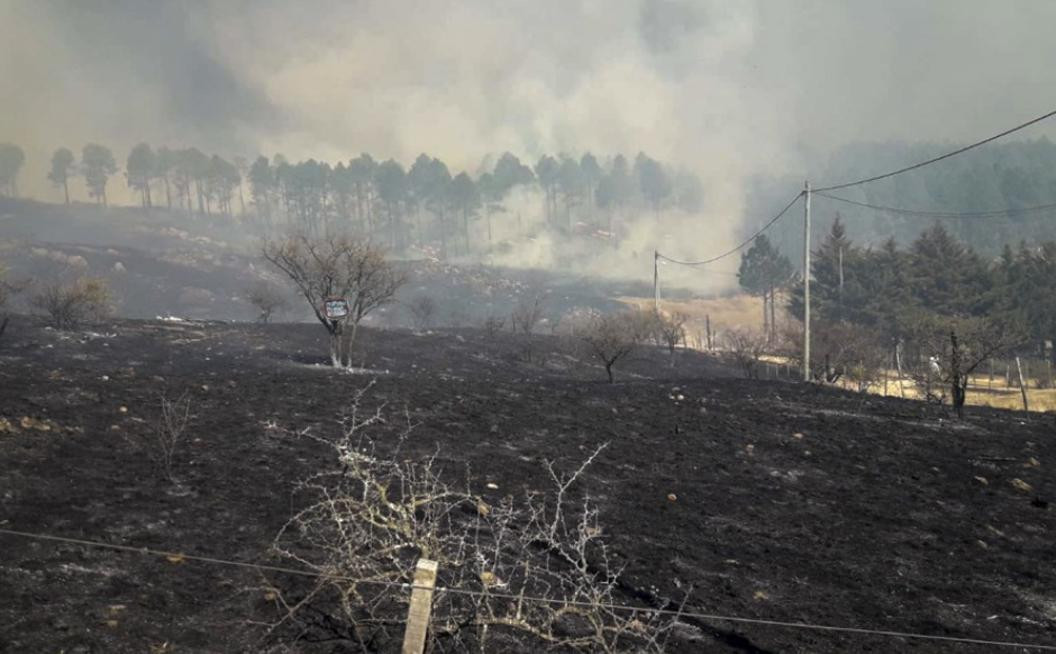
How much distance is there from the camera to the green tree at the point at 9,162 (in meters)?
128

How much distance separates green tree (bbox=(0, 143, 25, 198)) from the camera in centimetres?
12794

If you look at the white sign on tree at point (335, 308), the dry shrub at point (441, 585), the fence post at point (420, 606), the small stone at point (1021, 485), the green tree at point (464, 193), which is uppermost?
the green tree at point (464, 193)

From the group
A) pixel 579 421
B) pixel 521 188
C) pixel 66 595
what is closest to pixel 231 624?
pixel 66 595

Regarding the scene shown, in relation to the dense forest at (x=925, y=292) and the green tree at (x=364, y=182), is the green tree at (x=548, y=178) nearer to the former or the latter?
the green tree at (x=364, y=182)

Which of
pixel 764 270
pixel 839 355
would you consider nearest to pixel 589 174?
pixel 764 270

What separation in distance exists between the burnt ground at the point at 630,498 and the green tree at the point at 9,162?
12912 centimetres

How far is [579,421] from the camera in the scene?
19.0m

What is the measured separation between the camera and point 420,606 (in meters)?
4.78

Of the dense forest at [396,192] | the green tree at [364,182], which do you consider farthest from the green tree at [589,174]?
the green tree at [364,182]

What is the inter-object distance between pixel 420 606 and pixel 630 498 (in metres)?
8.74

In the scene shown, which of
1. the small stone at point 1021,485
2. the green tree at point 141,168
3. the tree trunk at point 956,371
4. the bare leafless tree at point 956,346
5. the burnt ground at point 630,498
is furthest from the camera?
the green tree at point 141,168

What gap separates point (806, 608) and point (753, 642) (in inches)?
49.4

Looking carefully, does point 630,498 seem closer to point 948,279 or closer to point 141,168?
point 948,279

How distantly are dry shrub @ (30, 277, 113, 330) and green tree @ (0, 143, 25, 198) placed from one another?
11042cm
